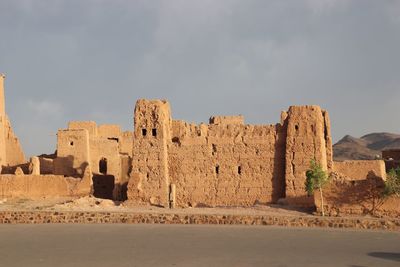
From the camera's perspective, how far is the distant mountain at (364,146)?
7531 centimetres

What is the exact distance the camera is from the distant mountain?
2965 inches

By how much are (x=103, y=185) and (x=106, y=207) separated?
8351 mm

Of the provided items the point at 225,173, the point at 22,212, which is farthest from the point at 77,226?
the point at 225,173

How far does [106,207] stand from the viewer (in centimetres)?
2745

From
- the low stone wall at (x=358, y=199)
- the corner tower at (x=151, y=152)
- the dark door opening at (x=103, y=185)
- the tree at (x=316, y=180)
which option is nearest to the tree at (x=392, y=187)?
the low stone wall at (x=358, y=199)

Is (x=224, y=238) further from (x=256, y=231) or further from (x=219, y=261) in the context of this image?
(x=219, y=261)

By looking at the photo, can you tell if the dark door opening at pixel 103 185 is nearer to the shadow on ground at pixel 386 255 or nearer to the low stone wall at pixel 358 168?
the low stone wall at pixel 358 168

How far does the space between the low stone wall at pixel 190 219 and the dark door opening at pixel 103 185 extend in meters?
13.0

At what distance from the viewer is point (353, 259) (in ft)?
44.0

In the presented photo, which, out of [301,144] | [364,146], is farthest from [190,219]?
[364,146]

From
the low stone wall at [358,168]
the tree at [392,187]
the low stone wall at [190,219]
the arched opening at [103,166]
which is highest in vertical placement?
the arched opening at [103,166]

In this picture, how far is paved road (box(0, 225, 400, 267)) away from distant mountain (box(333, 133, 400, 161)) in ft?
153

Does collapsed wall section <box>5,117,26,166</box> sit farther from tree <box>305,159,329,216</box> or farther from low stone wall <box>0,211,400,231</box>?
tree <box>305,159,329,216</box>

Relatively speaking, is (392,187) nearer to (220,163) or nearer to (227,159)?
(227,159)
